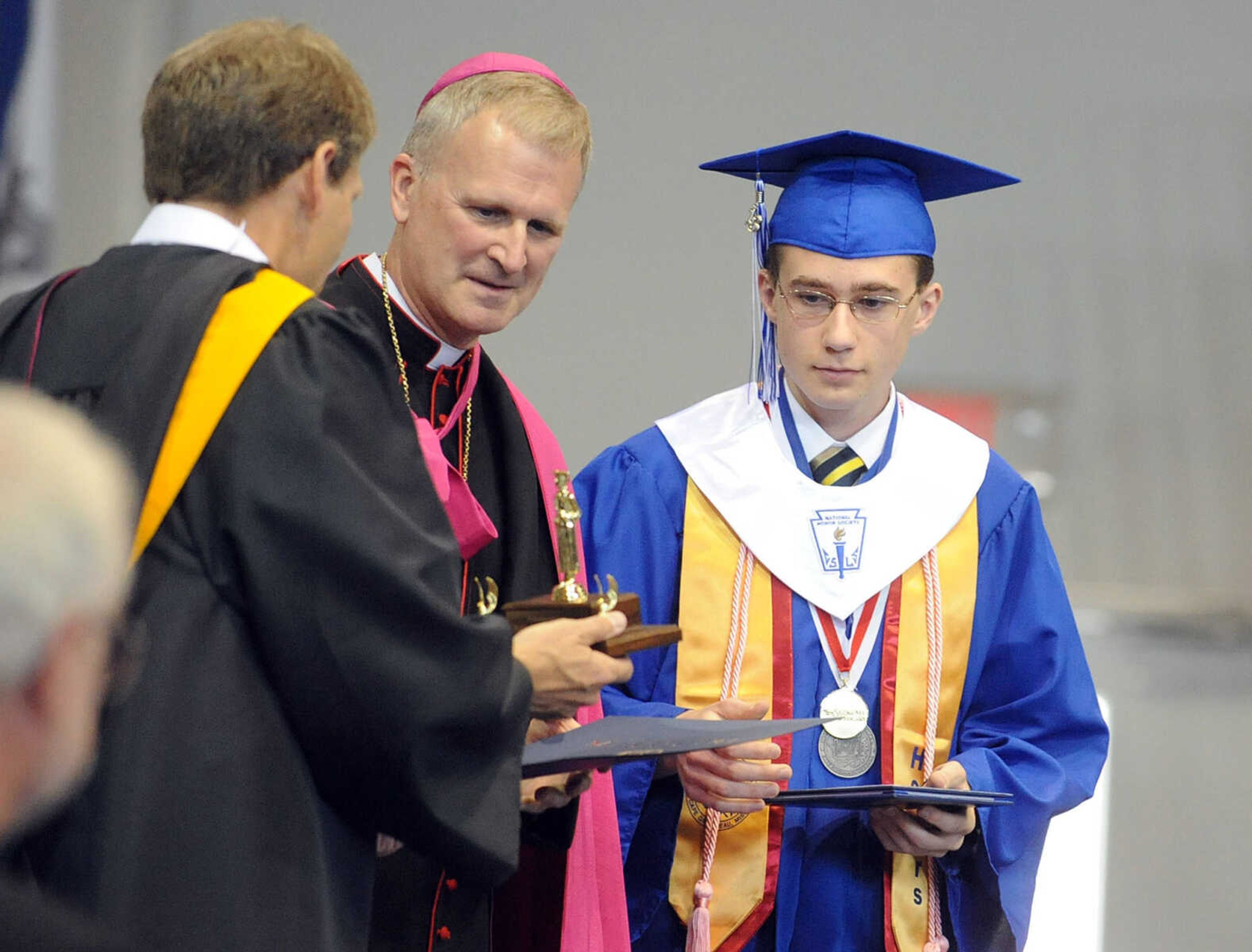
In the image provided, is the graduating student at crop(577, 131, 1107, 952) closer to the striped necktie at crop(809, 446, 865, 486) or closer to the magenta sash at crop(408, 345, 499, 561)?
the striped necktie at crop(809, 446, 865, 486)

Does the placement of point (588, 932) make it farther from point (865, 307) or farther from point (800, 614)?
point (865, 307)

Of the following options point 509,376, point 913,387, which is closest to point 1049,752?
point 913,387

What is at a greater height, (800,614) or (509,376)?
(509,376)

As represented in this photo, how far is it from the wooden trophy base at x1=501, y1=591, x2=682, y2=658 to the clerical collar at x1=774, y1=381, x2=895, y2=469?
2.51 feet

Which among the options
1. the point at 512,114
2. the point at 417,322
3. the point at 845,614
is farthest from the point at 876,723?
the point at 512,114

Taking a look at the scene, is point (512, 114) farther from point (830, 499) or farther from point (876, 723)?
point (876, 723)

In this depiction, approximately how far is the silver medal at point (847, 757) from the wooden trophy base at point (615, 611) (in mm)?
557

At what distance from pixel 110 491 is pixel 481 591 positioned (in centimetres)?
154

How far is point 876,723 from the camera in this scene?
109 inches

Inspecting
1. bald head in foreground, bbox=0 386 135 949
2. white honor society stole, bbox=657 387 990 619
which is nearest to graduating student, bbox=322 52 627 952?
white honor society stole, bbox=657 387 990 619

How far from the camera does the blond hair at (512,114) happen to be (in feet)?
8.75

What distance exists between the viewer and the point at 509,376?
5508 millimetres

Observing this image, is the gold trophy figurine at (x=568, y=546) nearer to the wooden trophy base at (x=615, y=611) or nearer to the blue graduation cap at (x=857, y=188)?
the wooden trophy base at (x=615, y=611)

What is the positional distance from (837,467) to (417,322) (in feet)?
2.83
